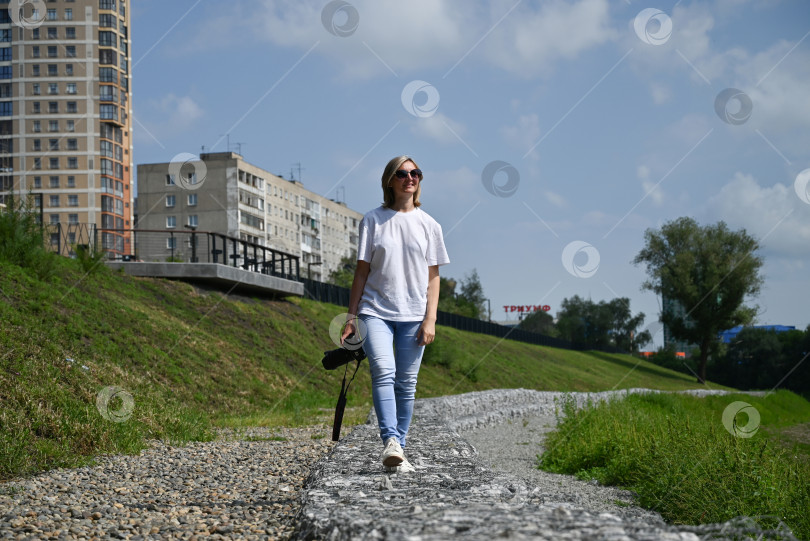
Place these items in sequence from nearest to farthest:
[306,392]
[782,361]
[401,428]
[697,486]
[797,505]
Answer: [401,428] < [797,505] < [697,486] < [306,392] < [782,361]

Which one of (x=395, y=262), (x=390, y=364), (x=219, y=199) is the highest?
(x=219, y=199)

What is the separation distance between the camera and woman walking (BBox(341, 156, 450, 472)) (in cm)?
499

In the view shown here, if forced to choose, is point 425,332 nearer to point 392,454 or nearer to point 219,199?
point 392,454

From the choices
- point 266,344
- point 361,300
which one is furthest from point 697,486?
point 266,344

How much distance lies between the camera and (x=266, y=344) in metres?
20.5

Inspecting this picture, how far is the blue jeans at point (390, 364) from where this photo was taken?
4.96 meters

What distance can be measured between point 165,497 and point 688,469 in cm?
414

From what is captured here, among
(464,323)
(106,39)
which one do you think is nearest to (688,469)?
(464,323)

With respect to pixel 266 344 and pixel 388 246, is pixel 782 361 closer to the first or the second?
pixel 266 344

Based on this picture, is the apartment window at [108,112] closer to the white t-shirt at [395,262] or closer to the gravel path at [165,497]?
the gravel path at [165,497]

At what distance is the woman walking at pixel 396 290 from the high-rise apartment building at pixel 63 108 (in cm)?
9131

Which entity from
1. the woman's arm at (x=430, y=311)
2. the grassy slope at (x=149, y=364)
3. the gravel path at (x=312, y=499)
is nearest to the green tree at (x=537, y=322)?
the grassy slope at (x=149, y=364)

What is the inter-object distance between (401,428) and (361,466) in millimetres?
383

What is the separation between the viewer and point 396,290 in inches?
198
